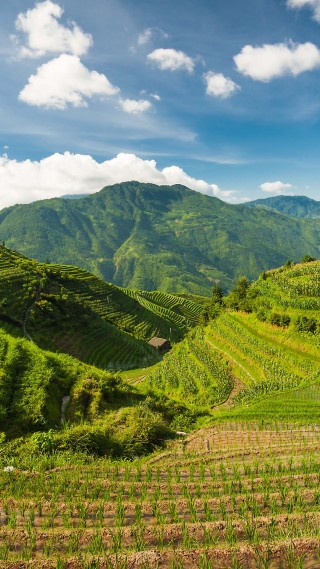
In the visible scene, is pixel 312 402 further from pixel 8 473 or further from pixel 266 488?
pixel 8 473

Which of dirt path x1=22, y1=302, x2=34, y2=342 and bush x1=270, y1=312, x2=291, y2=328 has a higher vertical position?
bush x1=270, y1=312, x2=291, y2=328

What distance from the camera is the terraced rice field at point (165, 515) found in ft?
31.0

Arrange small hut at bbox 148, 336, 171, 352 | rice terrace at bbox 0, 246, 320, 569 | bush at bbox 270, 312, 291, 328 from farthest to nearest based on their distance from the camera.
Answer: small hut at bbox 148, 336, 171, 352, bush at bbox 270, 312, 291, 328, rice terrace at bbox 0, 246, 320, 569

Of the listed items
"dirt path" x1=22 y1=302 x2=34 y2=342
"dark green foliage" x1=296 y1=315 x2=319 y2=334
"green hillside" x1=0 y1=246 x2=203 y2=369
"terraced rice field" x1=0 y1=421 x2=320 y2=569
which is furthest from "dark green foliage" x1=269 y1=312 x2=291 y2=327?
"dirt path" x1=22 y1=302 x2=34 y2=342

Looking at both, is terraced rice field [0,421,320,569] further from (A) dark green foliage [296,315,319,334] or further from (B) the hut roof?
(B) the hut roof

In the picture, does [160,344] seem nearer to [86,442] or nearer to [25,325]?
[25,325]

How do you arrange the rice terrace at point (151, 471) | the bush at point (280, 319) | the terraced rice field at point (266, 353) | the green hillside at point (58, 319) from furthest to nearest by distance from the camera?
the green hillside at point (58, 319) < the bush at point (280, 319) < the terraced rice field at point (266, 353) < the rice terrace at point (151, 471)

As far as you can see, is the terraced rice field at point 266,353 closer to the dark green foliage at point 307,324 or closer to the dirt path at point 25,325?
the dark green foliage at point 307,324

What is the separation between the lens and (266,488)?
44.6 feet

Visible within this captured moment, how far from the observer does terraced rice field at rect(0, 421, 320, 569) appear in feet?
31.0

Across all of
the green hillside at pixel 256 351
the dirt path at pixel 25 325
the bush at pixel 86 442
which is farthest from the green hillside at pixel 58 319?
the bush at pixel 86 442

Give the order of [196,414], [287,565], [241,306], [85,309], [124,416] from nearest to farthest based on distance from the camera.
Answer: [287,565] → [124,416] → [196,414] → [241,306] → [85,309]

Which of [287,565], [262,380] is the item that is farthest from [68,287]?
[287,565]

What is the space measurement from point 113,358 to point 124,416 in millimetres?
68293
